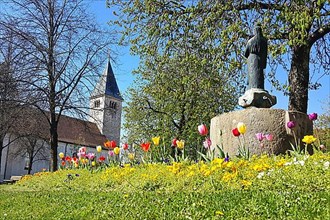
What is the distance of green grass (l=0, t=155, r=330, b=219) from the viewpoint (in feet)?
10.3

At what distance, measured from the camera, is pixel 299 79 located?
37.0 feet

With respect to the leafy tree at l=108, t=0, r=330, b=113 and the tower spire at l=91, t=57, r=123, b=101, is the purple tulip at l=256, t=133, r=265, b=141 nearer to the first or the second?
the leafy tree at l=108, t=0, r=330, b=113

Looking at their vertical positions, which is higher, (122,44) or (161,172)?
(122,44)

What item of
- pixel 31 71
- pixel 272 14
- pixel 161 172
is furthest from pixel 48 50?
pixel 161 172

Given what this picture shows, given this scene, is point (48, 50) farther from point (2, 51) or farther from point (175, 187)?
point (175, 187)

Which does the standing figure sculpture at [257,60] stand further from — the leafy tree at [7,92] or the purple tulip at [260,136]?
the leafy tree at [7,92]

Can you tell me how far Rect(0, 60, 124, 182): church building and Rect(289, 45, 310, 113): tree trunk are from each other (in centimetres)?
792

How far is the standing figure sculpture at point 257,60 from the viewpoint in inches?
327

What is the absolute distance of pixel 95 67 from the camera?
632 inches

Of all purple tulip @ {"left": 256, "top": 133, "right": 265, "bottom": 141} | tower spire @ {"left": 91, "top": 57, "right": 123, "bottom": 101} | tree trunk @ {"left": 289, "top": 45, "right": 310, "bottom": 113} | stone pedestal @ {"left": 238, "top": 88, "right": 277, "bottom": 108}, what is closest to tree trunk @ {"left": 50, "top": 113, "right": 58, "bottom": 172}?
tower spire @ {"left": 91, "top": 57, "right": 123, "bottom": 101}

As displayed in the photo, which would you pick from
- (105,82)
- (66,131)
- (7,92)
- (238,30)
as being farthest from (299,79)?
(66,131)

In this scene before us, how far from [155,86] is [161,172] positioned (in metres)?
16.6

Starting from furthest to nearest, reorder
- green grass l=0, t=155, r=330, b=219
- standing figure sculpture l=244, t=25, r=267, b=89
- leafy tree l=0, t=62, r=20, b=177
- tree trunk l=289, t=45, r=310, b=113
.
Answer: leafy tree l=0, t=62, r=20, b=177 → tree trunk l=289, t=45, r=310, b=113 → standing figure sculpture l=244, t=25, r=267, b=89 → green grass l=0, t=155, r=330, b=219

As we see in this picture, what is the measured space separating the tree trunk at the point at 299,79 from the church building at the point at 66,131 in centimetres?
792
